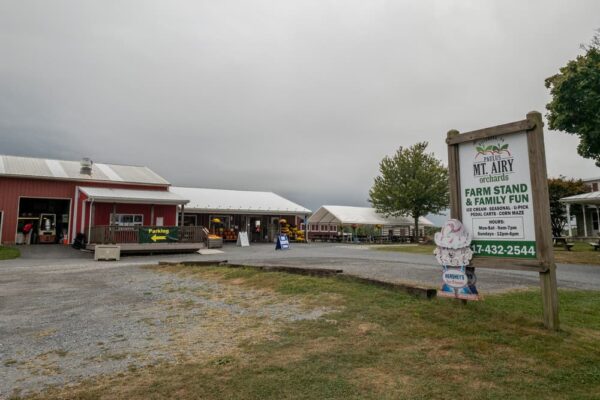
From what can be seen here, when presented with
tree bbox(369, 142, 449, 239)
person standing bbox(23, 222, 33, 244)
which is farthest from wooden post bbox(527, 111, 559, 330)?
tree bbox(369, 142, 449, 239)

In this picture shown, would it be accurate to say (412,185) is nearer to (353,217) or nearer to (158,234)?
(353,217)

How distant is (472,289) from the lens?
19.7 ft

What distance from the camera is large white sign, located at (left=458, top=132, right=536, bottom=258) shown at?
5609 mm

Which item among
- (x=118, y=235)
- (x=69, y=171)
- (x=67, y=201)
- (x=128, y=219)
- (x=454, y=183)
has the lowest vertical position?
(x=118, y=235)

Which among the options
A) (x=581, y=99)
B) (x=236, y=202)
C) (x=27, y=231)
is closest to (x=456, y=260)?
(x=581, y=99)

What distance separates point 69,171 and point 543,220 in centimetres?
3128

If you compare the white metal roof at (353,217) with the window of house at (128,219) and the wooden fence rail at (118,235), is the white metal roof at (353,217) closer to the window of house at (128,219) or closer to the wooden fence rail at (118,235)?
the window of house at (128,219)

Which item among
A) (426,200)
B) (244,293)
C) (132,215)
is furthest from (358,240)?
(244,293)

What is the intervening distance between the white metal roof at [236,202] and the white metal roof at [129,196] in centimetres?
598

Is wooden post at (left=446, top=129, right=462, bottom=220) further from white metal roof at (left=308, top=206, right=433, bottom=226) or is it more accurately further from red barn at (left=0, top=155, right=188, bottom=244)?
white metal roof at (left=308, top=206, right=433, bottom=226)

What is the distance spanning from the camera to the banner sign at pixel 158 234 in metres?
22.0

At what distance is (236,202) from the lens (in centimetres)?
3725

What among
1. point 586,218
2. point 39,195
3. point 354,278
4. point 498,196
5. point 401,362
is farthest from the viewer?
point 586,218

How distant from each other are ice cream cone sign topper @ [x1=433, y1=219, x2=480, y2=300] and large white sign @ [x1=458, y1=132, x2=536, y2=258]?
163mm
